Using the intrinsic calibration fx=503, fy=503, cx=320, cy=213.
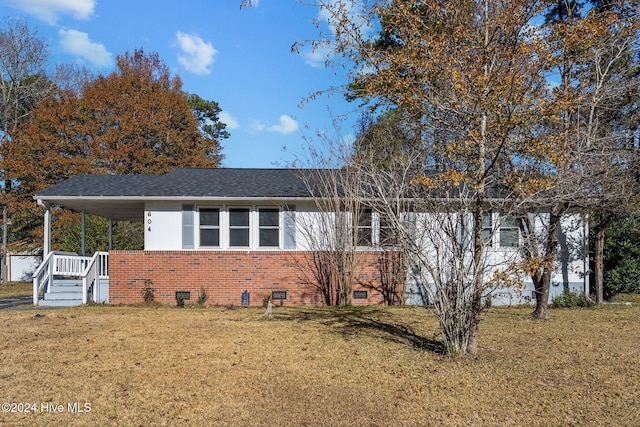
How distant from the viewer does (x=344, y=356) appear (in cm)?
731

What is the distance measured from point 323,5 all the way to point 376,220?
7.89 metres

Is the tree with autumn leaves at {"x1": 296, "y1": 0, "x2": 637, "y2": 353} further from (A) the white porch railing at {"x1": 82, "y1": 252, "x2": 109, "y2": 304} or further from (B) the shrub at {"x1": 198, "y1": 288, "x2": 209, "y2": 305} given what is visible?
(A) the white porch railing at {"x1": 82, "y1": 252, "x2": 109, "y2": 304}

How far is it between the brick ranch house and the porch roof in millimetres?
31

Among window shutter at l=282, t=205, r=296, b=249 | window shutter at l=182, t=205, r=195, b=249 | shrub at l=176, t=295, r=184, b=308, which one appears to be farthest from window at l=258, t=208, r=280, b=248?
shrub at l=176, t=295, r=184, b=308

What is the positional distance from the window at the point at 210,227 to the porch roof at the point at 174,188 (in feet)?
2.06

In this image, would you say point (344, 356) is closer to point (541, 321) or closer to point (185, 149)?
point (541, 321)

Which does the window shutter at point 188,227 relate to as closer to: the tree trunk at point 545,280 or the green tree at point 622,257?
the tree trunk at point 545,280

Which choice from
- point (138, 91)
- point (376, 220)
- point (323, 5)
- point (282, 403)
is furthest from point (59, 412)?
point (138, 91)

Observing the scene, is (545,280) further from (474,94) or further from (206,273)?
(206,273)

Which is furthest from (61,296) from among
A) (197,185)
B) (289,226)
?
(289,226)

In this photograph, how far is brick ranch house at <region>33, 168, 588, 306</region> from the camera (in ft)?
45.4

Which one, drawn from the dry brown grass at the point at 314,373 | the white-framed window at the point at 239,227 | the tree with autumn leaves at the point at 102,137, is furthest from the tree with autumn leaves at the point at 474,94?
the tree with autumn leaves at the point at 102,137

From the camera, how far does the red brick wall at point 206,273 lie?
45.5 feet

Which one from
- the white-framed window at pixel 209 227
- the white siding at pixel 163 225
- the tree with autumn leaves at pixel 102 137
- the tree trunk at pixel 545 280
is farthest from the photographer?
the tree with autumn leaves at pixel 102 137
